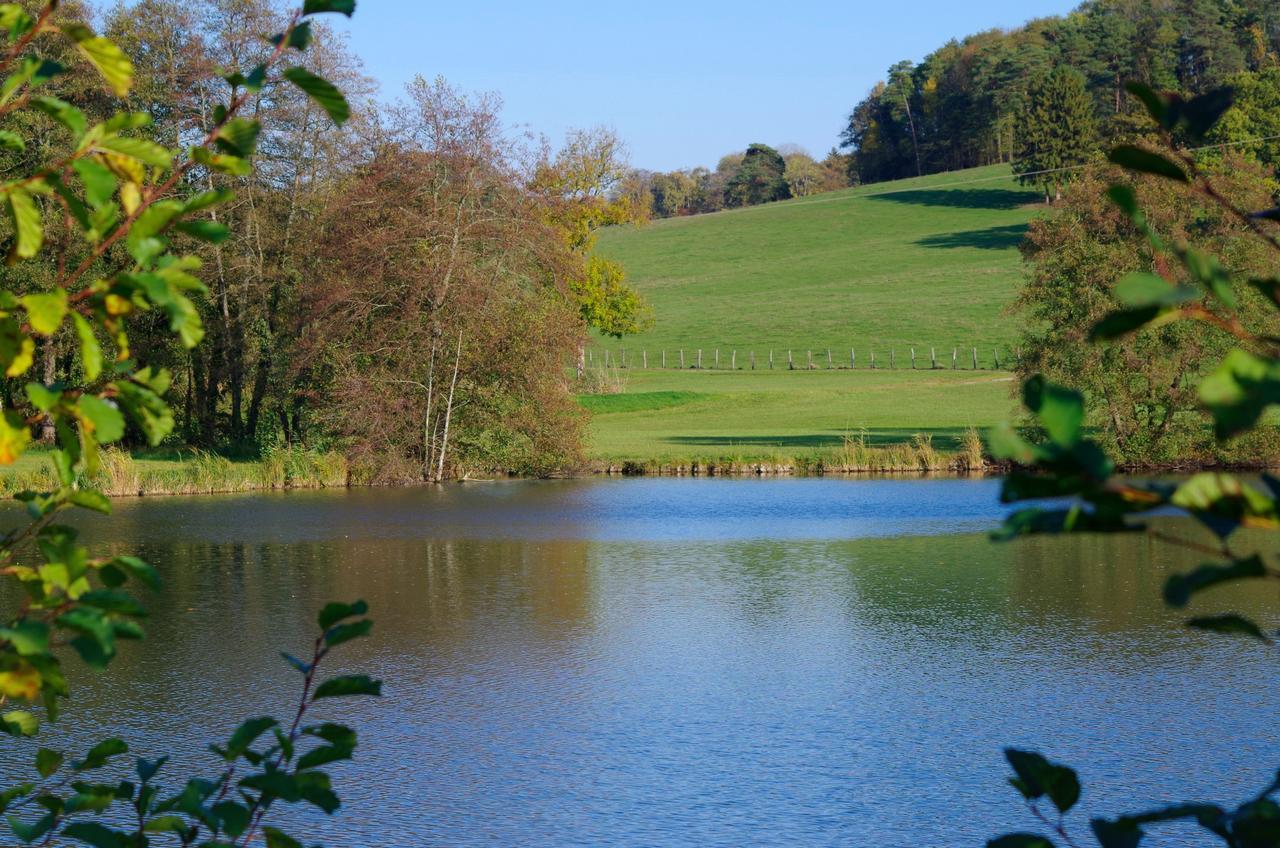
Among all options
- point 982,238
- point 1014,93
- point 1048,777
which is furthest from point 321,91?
point 1014,93

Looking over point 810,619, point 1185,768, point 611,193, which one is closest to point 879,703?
point 1185,768

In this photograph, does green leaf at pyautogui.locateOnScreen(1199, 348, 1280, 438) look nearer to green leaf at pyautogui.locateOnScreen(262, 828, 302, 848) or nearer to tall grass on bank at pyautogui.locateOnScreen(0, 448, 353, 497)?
green leaf at pyautogui.locateOnScreen(262, 828, 302, 848)

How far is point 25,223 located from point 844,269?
6834 cm

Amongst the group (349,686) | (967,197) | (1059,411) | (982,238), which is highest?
(967,197)

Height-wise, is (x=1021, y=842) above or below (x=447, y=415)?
below

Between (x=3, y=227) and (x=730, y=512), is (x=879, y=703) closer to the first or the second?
(x=730, y=512)

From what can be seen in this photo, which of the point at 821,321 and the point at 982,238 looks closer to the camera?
the point at 821,321

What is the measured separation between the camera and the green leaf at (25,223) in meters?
1.72

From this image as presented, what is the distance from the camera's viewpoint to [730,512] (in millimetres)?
17641

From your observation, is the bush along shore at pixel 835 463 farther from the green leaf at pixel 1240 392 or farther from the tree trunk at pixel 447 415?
the green leaf at pixel 1240 392

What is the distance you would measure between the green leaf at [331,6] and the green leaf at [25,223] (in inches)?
16.8

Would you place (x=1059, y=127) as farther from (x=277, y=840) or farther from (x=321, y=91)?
(x=321, y=91)

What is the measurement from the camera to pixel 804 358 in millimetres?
51000

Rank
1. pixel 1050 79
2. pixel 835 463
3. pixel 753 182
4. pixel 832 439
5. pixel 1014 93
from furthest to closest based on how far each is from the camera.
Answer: pixel 753 182, pixel 1014 93, pixel 1050 79, pixel 832 439, pixel 835 463
